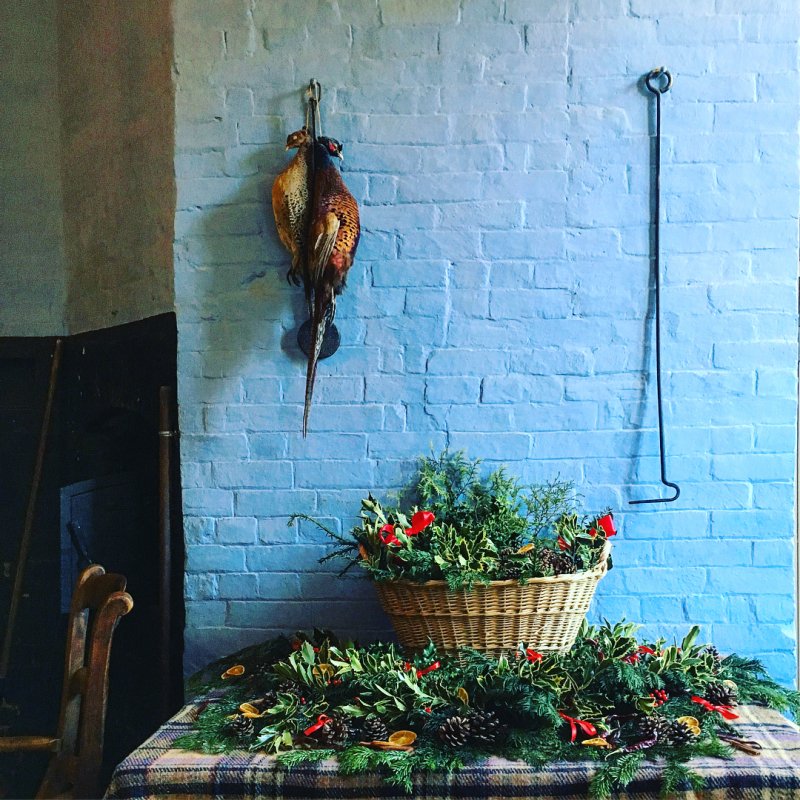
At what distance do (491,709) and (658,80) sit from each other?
1660 mm

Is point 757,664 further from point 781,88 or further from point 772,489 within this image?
point 781,88

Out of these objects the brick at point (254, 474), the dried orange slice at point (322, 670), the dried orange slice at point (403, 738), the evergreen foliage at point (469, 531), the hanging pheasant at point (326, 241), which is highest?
the hanging pheasant at point (326, 241)

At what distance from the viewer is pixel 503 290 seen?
88.5 inches

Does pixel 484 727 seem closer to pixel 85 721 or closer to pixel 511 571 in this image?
pixel 511 571

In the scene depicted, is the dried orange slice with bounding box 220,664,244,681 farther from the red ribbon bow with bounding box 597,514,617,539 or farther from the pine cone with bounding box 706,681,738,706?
the pine cone with bounding box 706,681,738,706

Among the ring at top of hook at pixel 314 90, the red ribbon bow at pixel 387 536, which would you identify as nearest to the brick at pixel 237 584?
the red ribbon bow at pixel 387 536

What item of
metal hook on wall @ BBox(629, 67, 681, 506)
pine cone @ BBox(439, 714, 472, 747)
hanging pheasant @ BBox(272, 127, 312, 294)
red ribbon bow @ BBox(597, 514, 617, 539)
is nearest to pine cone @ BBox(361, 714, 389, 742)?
pine cone @ BBox(439, 714, 472, 747)

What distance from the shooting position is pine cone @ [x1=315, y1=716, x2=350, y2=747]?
1644mm

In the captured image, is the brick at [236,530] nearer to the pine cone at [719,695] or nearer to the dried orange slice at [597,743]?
the dried orange slice at [597,743]

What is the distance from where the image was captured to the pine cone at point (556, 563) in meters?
1.85

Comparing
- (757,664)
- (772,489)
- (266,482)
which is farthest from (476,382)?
(757,664)

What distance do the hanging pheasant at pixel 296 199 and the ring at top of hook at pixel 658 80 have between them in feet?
3.04

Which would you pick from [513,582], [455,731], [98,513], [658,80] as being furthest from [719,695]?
[98,513]

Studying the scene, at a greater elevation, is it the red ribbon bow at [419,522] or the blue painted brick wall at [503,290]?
the blue painted brick wall at [503,290]
